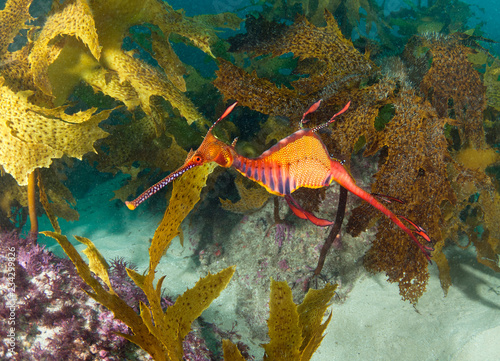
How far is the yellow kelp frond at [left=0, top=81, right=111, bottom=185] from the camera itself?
4.75 ft

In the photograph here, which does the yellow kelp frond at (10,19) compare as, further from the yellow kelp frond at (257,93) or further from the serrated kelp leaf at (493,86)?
the serrated kelp leaf at (493,86)

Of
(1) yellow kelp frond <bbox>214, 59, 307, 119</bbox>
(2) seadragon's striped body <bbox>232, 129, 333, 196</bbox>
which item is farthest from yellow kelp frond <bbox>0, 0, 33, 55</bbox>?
(2) seadragon's striped body <bbox>232, 129, 333, 196</bbox>

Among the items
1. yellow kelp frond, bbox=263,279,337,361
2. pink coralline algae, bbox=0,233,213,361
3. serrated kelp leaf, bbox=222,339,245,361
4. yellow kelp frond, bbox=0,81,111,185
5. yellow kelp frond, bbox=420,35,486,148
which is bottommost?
pink coralline algae, bbox=0,233,213,361

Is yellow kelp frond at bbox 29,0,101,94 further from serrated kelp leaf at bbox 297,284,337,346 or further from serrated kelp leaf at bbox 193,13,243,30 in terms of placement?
serrated kelp leaf at bbox 297,284,337,346

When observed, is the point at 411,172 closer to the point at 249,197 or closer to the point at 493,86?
the point at 249,197

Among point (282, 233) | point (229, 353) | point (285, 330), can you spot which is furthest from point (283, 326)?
point (282, 233)

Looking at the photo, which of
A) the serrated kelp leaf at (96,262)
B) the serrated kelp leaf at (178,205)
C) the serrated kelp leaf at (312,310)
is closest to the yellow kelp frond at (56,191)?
the serrated kelp leaf at (96,262)

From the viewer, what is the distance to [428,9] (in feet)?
17.0

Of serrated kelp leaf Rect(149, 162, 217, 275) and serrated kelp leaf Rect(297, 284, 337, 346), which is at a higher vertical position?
serrated kelp leaf Rect(149, 162, 217, 275)

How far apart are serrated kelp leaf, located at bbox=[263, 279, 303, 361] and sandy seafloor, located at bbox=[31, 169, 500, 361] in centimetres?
81

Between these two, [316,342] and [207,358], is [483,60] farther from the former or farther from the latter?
[207,358]

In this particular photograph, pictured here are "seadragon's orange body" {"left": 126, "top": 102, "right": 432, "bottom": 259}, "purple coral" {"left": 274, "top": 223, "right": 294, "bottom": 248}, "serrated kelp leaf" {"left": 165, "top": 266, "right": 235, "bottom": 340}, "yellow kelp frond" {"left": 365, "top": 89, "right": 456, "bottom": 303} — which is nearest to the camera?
"seadragon's orange body" {"left": 126, "top": 102, "right": 432, "bottom": 259}

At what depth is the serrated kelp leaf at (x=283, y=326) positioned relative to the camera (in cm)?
133

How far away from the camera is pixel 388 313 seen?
230cm
